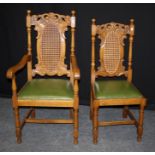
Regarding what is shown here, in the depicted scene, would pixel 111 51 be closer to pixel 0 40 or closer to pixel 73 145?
pixel 73 145

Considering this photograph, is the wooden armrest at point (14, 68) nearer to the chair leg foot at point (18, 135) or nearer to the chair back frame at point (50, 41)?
the chair back frame at point (50, 41)

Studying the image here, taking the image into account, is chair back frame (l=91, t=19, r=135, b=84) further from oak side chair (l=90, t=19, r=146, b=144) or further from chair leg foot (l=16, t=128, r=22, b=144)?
chair leg foot (l=16, t=128, r=22, b=144)

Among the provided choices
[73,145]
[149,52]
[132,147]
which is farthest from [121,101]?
[149,52]

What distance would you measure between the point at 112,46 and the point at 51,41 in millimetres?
605

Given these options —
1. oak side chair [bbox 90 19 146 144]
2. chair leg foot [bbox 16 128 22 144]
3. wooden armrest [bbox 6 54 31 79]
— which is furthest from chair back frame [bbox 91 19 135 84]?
chair leg foot [bbox 16 128 22 144]

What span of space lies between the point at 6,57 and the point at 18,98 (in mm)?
1147

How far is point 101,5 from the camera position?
8.96ft

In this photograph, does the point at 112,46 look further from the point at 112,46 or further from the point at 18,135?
the point at 18,135

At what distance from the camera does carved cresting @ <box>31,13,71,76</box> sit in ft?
8.20

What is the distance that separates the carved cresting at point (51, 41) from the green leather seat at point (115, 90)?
1.32 ft

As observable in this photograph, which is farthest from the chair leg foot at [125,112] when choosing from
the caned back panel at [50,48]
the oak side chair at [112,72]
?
the caned back panel at [50,48]

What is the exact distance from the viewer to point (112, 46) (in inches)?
98.5

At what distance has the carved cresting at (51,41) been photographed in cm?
250

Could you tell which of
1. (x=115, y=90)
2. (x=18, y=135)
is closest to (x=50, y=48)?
(x=115, y=90)
